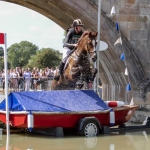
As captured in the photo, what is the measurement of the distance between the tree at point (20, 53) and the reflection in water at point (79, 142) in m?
69.8

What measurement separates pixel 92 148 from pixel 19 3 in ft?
34.0

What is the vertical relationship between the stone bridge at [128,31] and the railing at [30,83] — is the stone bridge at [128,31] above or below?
above

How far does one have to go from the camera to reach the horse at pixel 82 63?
1183 cm

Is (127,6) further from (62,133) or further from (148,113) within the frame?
(62,133)

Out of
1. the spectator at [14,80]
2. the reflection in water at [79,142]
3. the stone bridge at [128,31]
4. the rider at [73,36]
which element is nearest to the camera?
the reflection in water at [79,142]

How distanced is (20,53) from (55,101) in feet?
257

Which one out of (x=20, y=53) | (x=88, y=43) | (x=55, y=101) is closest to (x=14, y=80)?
(x=88, y=43)

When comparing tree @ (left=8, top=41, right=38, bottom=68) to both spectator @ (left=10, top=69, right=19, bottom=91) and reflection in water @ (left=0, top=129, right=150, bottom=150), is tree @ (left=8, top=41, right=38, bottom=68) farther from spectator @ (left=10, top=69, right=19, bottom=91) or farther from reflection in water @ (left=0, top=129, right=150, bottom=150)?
reflection in water @ (left=0, top=129, right=150, bottom=150)

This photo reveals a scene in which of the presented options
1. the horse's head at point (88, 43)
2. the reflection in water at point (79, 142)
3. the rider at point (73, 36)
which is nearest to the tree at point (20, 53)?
the rider at point (73, 36)

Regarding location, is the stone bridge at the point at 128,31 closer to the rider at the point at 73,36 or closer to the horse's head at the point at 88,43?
the rider at the point at 73,36

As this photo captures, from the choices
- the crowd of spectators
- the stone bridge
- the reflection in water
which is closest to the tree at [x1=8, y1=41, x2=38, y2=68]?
the crowd of spectators

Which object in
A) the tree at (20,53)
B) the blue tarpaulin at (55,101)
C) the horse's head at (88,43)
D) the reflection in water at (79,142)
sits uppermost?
the tree at (20,53)

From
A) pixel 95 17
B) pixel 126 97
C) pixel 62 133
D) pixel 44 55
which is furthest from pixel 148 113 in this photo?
pixel 44 55

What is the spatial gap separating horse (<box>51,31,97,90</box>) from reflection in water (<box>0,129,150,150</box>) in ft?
5.35
